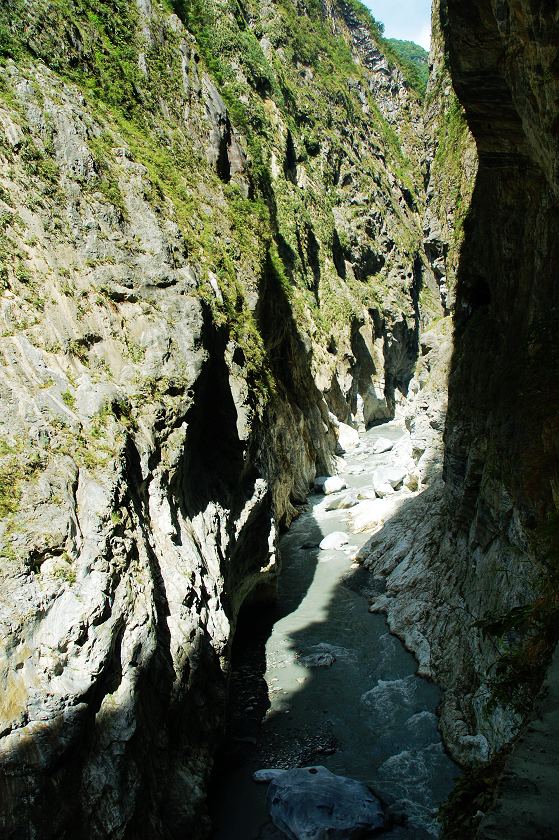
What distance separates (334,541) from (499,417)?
10.6 metres

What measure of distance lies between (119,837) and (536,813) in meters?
5.33

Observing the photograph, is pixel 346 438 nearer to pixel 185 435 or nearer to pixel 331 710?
pixel 331 710

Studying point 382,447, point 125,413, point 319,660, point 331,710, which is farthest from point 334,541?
point 382,447

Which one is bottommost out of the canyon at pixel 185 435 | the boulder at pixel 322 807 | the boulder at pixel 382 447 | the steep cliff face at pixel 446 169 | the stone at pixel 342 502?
the boulder at pixel 322 807

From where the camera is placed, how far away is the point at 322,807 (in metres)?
8.05

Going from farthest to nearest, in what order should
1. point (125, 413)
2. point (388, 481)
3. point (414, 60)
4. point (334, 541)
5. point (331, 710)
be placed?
point (414, 60), point (388, 481), point (334, 541), point (331, 710), point (125, 413)

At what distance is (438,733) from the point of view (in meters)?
9.94

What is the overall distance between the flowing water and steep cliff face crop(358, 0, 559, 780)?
0.61 metres

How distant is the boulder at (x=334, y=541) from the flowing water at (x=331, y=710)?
251cm

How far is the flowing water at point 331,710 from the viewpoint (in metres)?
8.78

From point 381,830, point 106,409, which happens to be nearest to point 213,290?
point 106,409

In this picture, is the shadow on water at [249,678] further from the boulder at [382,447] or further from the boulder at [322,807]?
the boulder at [382,447]

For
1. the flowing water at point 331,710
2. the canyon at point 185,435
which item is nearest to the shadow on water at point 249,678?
the flowing water at point 331,710

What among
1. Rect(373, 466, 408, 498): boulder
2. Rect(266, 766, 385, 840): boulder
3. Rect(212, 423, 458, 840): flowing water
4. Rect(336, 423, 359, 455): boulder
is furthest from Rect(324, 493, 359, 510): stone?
Rect(266, 766, 385, 840): boulder
